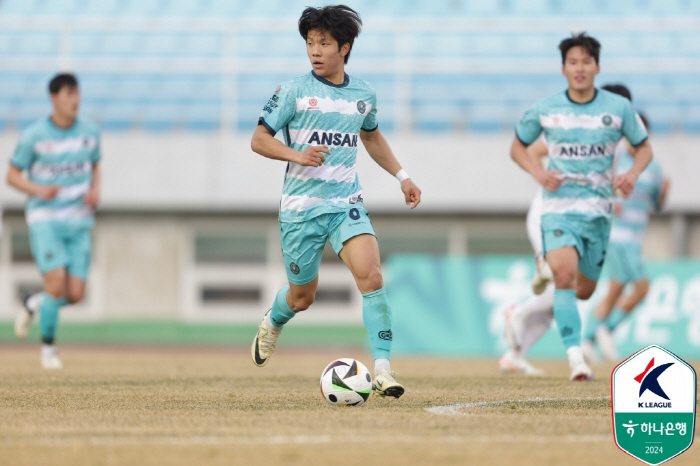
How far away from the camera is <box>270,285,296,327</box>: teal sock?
256 inches

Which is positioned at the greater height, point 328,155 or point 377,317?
point 328,155

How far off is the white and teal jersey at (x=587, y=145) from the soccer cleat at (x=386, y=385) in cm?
266

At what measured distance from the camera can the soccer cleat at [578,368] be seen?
7070 mm

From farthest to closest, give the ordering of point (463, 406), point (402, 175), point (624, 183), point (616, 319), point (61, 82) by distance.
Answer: point (616, 319)
point (61, 82)
point (624, 183)
point (402, 175)
point (463, 406)

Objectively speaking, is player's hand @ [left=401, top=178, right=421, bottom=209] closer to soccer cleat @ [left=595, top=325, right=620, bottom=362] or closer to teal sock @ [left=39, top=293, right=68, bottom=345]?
teal sock @ [left=39, top=293, right=68, bottom=345]

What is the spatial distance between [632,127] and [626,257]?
4310mm

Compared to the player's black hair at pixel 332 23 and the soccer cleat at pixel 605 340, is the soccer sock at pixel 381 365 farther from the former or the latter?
the soccer cleat at pixel 605 340

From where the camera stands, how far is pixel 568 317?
734cm

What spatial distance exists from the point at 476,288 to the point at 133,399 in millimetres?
9390

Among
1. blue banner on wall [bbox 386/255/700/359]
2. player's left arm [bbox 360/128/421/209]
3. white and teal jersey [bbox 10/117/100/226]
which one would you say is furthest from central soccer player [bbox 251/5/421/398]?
blue banner on wall [bbox 386/255/700/359]

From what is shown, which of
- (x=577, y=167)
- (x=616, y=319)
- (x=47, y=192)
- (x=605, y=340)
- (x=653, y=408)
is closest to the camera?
(x=653, y=408)

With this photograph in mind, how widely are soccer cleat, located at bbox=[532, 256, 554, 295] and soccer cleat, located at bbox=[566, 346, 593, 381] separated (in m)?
0.81

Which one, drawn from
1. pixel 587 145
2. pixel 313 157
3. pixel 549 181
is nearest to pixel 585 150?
pixel 587 145

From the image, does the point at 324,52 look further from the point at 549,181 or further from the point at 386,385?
the point at 549,181
